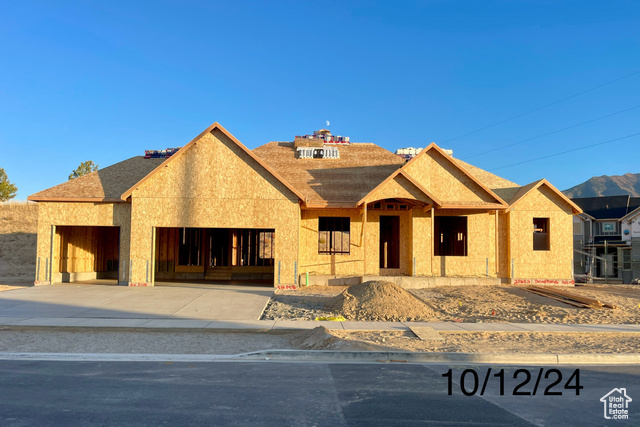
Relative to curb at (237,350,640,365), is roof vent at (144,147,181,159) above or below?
above

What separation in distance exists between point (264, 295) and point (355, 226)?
21.2 feet

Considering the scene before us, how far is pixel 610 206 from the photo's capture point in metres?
57.4

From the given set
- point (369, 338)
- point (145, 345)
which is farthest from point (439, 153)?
point (145, 345)

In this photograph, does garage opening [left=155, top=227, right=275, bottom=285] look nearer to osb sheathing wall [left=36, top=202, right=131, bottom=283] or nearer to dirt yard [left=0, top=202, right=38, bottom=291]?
osb sheathing wall [left=36, top=202, right=131, bottom=283]

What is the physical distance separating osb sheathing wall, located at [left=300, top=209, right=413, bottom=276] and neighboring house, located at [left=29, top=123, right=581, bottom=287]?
0.05 m

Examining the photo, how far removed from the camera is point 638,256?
44.6m

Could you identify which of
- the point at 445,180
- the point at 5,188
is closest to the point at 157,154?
the point at 445,180

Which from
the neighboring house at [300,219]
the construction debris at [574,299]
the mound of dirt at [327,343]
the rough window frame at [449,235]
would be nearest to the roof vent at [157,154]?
the neighboring house at [300,219]

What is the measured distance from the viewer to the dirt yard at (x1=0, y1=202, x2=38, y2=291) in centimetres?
2659

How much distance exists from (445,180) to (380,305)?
10482 mm

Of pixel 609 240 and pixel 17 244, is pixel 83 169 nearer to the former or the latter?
pixel 17 244

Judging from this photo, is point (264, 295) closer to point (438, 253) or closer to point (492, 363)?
point (492, 363)

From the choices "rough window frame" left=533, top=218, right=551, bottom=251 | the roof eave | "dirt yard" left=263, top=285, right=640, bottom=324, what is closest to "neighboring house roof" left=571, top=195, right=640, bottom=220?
"rough window frame" left=533, top=218, right=551, bottom=251

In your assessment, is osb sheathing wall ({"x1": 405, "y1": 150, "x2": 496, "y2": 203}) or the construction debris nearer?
the construction debris
